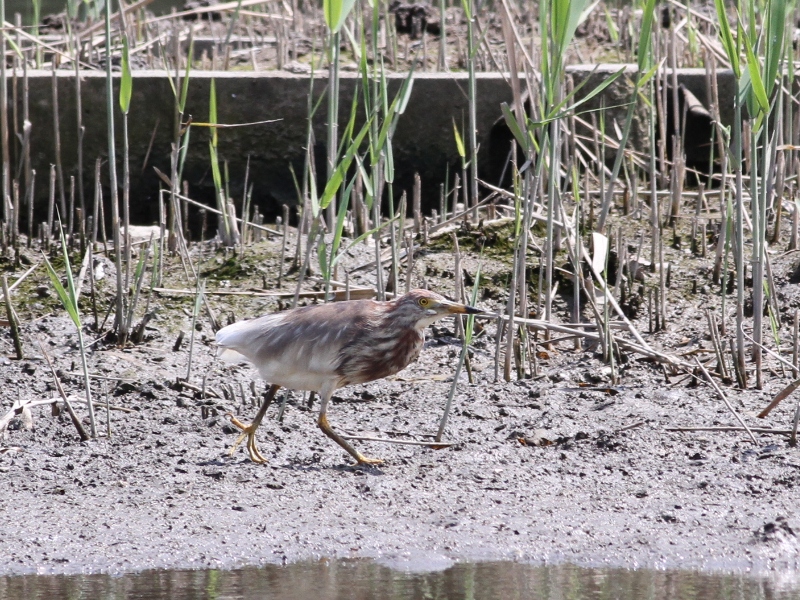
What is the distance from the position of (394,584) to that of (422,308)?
1402 mm

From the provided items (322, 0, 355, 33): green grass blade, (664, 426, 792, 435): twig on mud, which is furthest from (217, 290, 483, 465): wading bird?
(322, 0, 355, 33): green grass blade

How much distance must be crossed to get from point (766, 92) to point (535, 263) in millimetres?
2163

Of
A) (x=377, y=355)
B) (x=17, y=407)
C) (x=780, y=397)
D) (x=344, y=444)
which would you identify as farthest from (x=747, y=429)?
(x=17, y=407)

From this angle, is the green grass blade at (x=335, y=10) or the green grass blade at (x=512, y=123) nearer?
the green grass blade at (x=335, y=10)

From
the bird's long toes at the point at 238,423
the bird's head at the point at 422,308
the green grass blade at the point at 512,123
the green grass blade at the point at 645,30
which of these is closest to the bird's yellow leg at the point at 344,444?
the bird's long toes at the point at 238,423

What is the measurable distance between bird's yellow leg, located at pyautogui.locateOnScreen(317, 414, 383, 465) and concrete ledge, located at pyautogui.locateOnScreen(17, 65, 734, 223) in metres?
3.76

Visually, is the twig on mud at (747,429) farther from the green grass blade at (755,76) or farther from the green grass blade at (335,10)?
the green grass blade at (335,10)

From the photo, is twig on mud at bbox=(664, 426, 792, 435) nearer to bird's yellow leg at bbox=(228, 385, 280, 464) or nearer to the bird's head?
the bird's head

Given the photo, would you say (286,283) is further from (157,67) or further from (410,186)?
(157,67)

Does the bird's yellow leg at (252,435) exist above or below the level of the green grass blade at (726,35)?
below

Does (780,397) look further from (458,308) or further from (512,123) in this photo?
(512,123)

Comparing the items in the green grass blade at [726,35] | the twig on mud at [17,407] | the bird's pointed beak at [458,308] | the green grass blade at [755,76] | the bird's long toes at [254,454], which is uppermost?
the green grass blade at [726,35]

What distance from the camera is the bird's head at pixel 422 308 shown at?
458cm

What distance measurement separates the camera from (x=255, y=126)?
7.82 m
